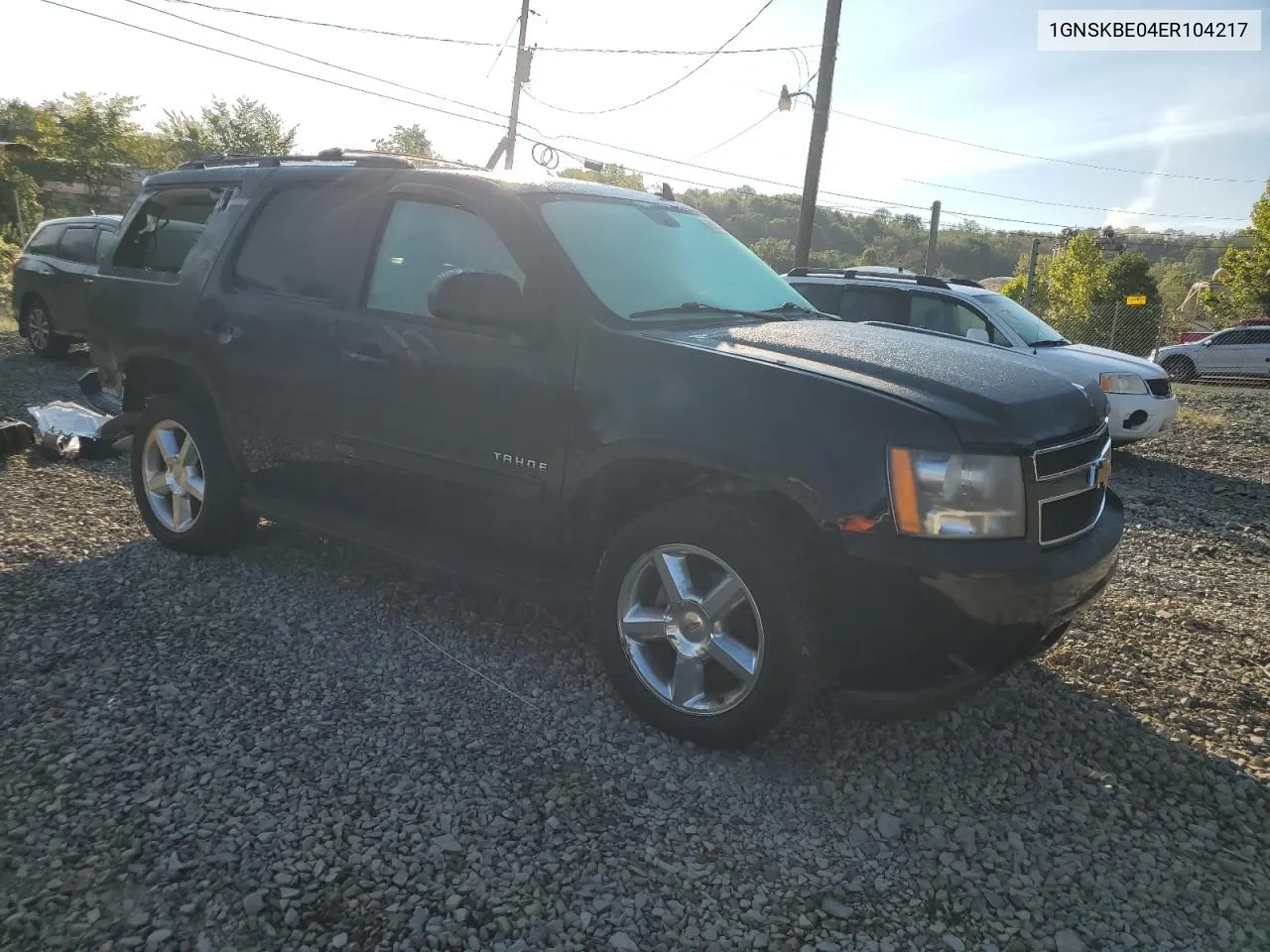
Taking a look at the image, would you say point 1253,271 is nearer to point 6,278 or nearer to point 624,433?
point 624,433

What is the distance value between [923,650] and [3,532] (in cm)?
479

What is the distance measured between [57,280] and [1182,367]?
2324 centimetres

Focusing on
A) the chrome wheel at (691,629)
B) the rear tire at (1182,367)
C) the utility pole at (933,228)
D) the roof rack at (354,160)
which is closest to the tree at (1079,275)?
the utility pole at (933,228)

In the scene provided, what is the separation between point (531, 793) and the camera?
281 centimetres

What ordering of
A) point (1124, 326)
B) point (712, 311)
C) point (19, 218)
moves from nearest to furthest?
point (712, 311), point (19, 218), point (1124, 326)

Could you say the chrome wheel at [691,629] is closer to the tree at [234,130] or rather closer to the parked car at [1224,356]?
the parked car at [1224,356]

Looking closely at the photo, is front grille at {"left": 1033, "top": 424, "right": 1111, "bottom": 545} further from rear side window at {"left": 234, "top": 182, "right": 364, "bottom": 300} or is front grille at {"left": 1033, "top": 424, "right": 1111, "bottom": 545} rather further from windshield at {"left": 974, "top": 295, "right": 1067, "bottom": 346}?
windshield at {"left": 974, "top": 295, "right": 1067, "bottom": 346}

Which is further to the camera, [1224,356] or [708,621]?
[1224,356]

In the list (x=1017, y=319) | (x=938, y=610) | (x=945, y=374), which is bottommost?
(x=938, y=610)

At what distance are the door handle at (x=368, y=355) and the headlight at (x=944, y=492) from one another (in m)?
2.16

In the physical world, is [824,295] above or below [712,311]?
above

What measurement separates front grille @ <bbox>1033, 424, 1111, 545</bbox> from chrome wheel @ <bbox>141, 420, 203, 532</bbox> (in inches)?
151

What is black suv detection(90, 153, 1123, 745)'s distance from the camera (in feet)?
8.96

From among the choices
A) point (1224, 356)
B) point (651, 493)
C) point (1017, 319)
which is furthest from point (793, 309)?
point (1224, 356)
